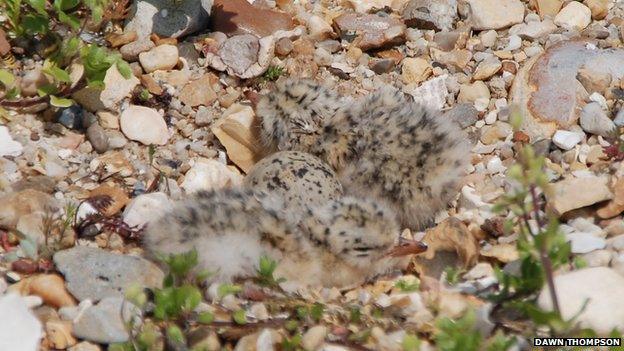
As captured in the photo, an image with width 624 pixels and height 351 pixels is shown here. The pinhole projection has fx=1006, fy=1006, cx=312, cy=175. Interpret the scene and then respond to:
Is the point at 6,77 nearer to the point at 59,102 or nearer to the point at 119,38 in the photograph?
the point at 59,102

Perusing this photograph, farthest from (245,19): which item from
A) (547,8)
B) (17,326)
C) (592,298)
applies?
(592,298)

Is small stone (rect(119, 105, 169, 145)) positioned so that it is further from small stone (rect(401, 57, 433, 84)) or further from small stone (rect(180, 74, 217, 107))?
small stone (rect(401, 57, 433, 84))

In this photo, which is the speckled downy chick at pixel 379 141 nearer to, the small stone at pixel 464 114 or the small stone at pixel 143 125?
the small stone at pixel 464 114

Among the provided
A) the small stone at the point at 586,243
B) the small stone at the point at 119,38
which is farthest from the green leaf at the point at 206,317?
the small stone at the point at 119,38

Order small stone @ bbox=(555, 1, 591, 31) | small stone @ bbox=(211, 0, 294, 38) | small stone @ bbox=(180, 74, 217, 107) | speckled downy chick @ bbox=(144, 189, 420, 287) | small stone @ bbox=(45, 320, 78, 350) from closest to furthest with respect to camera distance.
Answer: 1. small stone @ bbox=(45, 320, 78, 350)
2. speckled downy chick @ bbox=(144, 189, 420, 287)
3. small stone @ bbox=(180, 74, 217, 107)
4. small stone @ bbox=(211, 0, 294, 38)
5. small stone @ bbox=(555, 1, 591, 31)

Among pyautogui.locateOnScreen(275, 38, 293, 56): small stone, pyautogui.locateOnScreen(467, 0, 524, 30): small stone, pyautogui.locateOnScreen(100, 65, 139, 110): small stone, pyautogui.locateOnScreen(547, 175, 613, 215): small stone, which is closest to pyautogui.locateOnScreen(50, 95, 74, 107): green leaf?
pyautogui.locateOnScreen(100, 65, 139, 110): small stone

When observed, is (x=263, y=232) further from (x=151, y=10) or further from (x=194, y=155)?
(x=151, y=10)
